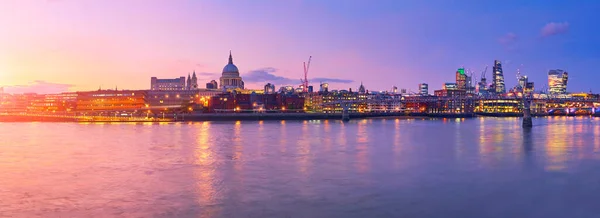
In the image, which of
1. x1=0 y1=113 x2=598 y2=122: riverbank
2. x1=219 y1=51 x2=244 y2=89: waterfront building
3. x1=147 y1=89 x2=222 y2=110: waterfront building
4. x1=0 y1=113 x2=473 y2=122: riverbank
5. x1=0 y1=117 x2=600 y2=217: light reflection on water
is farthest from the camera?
x1=219 y1=51 x2=244 y2=89: waterfront building

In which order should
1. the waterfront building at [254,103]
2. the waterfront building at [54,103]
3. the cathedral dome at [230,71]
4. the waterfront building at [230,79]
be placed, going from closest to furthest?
the waterfront building at [254,103] → the waterfront building at [54,103] → the waterfront building at [230,79] → the cathedral dome at [230,71]

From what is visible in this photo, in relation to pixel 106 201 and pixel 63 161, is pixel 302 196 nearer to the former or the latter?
pixel 106 201

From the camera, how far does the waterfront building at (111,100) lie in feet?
472

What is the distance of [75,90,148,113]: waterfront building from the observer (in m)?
144

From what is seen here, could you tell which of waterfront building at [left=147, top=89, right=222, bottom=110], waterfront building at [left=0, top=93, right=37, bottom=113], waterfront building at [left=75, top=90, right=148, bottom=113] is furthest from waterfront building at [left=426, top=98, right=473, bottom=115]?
waterfront building at [left=0, top=93, right=37, bottom=113]

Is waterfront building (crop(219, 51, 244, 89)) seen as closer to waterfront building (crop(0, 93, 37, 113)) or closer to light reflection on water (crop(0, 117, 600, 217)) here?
waterfront building (crop(0, 93, 37, 113))

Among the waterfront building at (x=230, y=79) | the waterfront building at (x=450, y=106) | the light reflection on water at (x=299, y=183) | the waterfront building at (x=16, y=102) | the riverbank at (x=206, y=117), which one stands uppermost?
the waterfront building at (x=230, y=79)

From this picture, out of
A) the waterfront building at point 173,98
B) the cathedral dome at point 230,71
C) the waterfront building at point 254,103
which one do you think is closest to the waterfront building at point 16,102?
the waterfront building at point 173,98

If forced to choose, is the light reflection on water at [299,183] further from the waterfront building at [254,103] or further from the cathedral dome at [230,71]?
the cathedral dome at [230,71]

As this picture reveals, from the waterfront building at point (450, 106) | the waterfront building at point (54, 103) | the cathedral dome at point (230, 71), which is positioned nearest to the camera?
the waterfront building at point (54, 103)

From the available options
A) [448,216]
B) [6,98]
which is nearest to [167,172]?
[448,216]

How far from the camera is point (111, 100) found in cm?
14525

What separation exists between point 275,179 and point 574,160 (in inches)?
712

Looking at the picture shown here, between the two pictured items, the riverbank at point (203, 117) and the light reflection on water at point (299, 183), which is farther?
the riverbank at point (203, 117)
